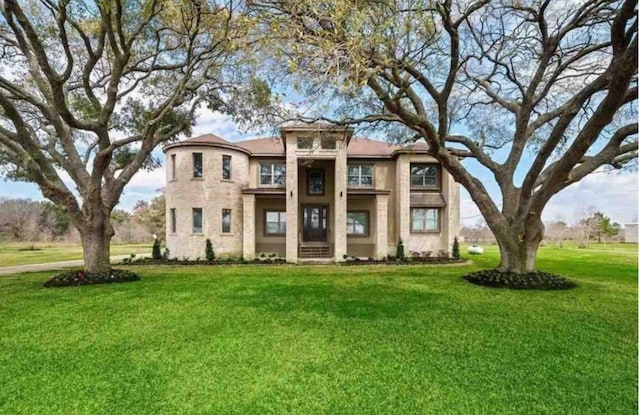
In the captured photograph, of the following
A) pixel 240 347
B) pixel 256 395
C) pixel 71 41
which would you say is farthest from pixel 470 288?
pixel 71 41

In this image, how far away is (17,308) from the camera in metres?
7.61

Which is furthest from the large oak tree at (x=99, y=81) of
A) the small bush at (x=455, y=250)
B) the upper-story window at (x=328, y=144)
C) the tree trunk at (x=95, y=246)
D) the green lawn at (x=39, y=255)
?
the small bush at (x=455, y=250)

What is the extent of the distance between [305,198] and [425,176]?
22.5 ft

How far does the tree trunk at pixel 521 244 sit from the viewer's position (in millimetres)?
10422

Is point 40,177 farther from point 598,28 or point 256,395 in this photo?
point 598,28

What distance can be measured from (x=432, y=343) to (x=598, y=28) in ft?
35.4

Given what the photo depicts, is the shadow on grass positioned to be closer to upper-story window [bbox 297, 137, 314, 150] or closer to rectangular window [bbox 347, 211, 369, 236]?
upper-story window [bbox 297, 137, 314, 150]

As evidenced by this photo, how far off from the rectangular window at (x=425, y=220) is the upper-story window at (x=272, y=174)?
7531mm

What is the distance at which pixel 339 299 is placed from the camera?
8258 mm

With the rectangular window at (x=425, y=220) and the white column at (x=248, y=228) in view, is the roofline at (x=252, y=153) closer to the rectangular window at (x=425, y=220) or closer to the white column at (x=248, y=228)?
the white column at (x=248, y=228)

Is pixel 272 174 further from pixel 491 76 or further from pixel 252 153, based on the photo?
pixel 491 76

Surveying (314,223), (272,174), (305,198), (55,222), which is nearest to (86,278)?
(272,174)

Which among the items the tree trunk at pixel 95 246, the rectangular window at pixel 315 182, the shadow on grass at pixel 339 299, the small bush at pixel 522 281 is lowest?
the shadow on grass at pixel 339 299

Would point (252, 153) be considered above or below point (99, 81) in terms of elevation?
below
